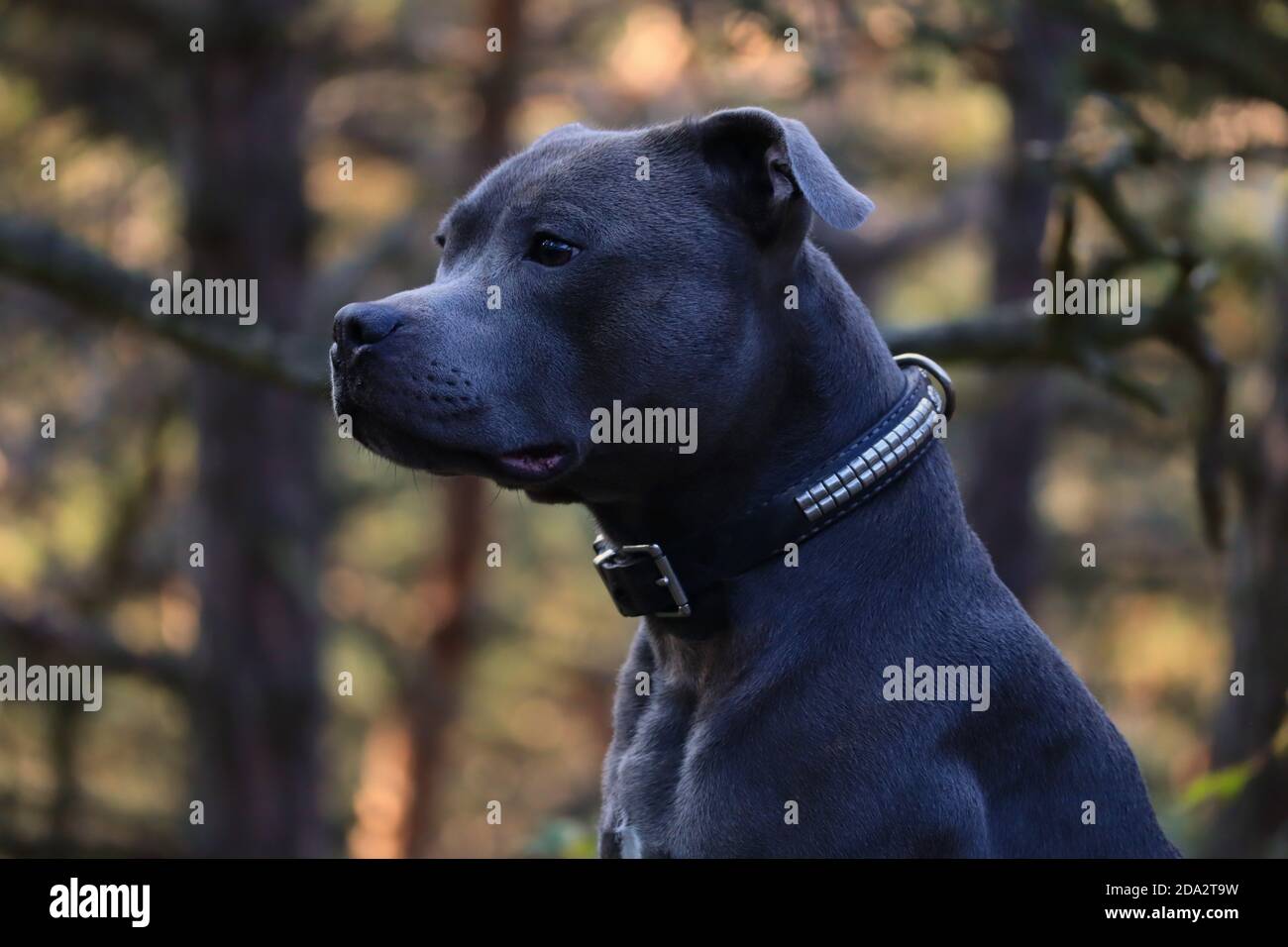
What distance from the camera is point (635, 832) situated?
3221 millimetres

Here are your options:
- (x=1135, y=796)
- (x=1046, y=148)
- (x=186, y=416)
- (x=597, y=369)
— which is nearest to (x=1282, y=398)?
(x=1046, y=148)

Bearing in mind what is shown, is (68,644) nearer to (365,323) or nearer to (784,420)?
(365,323)

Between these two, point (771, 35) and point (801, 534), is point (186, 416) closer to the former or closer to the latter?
point (771, 35)

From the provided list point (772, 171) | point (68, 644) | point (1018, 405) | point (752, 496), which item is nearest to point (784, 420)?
point (752, 496)

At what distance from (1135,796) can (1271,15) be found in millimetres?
4135

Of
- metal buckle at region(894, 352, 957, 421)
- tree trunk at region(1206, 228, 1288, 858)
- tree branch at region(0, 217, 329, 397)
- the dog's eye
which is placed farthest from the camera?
tree trunk at region(1206, 228, 1288, 858)

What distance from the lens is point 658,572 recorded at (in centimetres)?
318

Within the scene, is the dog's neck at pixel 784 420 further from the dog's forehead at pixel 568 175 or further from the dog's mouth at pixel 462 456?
the dog's forehead at pixel 568 175

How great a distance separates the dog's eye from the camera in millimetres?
3203

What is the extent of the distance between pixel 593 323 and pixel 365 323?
1.62 ft

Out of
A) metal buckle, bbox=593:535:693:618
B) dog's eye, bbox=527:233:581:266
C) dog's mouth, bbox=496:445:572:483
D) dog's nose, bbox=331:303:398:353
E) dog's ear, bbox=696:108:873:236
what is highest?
dog's ear, bbox=696:108:873:236

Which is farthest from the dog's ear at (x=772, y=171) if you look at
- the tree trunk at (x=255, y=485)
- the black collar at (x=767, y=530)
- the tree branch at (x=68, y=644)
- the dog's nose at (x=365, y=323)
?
the tree branch at (x=68, y=644)

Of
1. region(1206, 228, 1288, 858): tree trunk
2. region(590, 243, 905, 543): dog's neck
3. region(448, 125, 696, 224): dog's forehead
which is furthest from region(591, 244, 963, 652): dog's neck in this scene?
region(1206, 228, 1288, 858): tree trunk

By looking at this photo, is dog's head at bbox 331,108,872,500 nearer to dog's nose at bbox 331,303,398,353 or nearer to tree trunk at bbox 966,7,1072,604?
dog's nose at bbox 331,303,398,353
